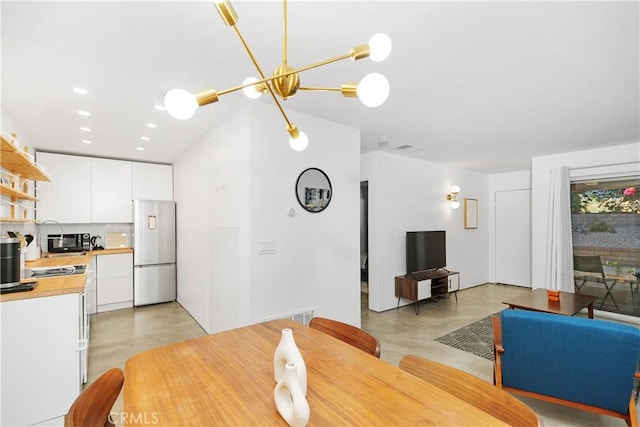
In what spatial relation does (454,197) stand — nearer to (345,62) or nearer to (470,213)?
(470,213)

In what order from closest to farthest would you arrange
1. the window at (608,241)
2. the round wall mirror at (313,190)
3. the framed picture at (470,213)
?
the round wall mirror at (313,190) → the window at (608,241) → the framed picture at (470,213)

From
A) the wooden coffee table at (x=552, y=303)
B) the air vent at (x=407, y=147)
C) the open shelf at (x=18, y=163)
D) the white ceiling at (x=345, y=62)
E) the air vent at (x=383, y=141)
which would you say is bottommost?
the wooden coffee table at (x=552, y=303)

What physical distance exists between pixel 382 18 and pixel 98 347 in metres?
4.20

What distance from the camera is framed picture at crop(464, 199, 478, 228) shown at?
6.25 m

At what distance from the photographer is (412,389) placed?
3.67 feet

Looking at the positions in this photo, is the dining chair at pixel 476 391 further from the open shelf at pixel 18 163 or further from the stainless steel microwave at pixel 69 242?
the stainless steel microwave at pixel 69 242

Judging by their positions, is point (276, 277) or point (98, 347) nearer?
point (276, 277)

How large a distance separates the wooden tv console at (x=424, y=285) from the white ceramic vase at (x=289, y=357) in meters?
3.81

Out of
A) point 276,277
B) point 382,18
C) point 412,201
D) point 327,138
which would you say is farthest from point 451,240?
point 382,18

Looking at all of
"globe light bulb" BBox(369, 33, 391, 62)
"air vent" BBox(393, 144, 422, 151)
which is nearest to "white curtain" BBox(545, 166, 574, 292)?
"air vent" BBox(393, 144, 422, 151)

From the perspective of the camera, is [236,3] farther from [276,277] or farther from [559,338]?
[559,338]

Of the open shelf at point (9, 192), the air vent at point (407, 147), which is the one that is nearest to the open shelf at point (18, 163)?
the open shelf at point (9, 192)

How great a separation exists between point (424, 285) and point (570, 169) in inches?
123

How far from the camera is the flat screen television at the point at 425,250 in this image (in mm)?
4891
